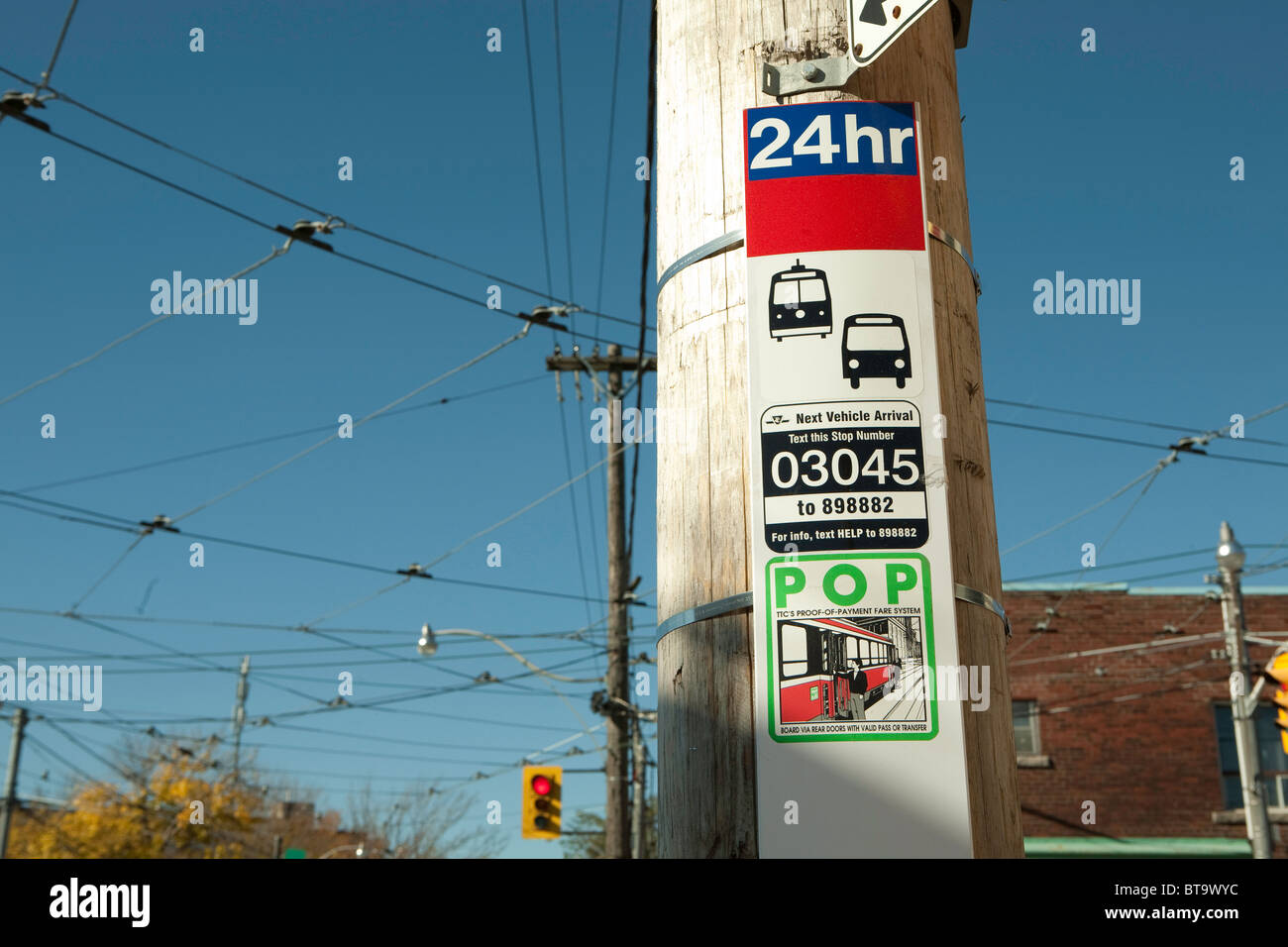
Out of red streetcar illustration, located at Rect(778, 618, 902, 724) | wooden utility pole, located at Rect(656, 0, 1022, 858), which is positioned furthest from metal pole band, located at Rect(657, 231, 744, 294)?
red streetcar illustration, located at Rect(778, 618, 902, 724)

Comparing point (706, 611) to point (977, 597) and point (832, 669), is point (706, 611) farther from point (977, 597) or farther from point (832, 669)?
point (977, 597)

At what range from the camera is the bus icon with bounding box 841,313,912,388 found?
8.91 feet

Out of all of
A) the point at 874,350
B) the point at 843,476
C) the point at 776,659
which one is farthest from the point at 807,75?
the point at 776,659

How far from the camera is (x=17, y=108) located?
10133 mm

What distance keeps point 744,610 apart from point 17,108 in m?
9.82

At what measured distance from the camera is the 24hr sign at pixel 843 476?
103 inches

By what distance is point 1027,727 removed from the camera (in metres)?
25.1

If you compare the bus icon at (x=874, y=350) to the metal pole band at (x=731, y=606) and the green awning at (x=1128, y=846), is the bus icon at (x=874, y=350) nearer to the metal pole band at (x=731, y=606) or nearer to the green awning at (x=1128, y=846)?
the metal pole band at (x=731, y=606)

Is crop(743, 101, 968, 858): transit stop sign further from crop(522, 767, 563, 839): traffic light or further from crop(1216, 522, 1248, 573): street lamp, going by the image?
crop(522, 767, 563, 839): traffic light

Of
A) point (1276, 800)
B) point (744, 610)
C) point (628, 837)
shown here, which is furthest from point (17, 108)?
point (1276, 800)

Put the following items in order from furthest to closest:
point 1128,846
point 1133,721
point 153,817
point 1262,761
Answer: point 153,817, point 1262,761, point 1133,721, point 1128,846

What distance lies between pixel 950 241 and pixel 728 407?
0.71 meters
